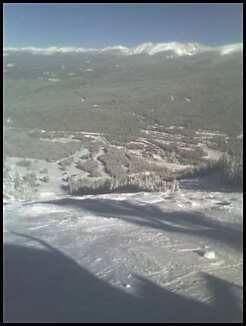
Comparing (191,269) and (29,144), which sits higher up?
(29,144)

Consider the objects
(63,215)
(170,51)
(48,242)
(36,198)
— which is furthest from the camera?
(170,51)

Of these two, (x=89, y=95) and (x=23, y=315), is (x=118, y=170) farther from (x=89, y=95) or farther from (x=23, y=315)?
(x=89, y=95)

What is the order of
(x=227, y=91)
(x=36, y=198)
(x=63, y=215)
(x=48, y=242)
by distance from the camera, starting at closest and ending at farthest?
(x=48, y=242) < (x=63, y=215) < (x=36, y=198) < (x=227, y=91)

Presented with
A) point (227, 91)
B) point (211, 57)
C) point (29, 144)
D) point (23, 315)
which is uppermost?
point (211, 57)

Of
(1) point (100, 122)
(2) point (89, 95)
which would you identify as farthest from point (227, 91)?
(1) point (100, 122)

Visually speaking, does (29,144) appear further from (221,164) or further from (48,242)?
(48,242)

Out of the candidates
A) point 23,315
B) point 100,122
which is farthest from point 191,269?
point 100,122

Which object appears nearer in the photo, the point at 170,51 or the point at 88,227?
the point at 88,227

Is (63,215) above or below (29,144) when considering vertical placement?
below

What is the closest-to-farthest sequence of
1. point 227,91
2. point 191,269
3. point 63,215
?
point 191,269
point 63,215
point 227,91
